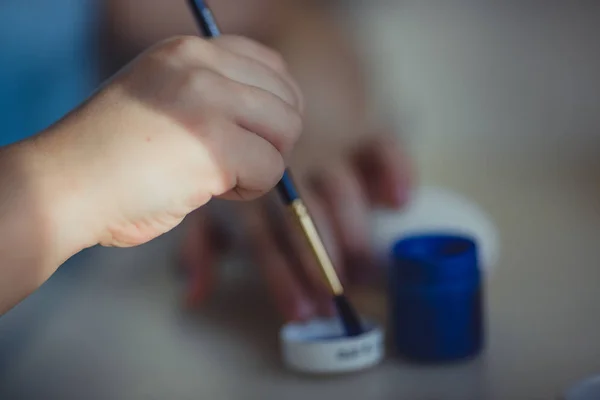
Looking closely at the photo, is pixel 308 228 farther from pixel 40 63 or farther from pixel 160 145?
pixel 40 63

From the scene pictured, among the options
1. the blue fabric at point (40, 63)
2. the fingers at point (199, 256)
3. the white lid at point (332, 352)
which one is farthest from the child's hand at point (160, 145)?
the blue fabric at point (40, 63)

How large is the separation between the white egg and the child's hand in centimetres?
22

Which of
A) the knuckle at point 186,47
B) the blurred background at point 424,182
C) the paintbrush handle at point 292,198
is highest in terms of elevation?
the knuckle at point 186,47

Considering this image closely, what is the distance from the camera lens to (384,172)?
73cm

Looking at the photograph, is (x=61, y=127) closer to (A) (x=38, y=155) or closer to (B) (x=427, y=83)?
(A) (x=38, y=155)

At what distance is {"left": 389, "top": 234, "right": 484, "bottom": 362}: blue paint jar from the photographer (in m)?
0.54

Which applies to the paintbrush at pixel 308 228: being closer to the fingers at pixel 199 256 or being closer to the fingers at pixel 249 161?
the fingers at pixel 249 161

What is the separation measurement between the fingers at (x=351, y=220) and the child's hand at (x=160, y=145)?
0.64 feet

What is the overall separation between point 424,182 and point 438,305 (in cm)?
42

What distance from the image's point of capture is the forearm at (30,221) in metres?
0.43

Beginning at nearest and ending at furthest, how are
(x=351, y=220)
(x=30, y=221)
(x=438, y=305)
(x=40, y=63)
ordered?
1. (x=30, y=221)
2. (x=438, y=305)
3. (x=351, y=220)
4. (x=40, y=63)

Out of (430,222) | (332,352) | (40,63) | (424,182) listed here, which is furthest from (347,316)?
(40,63)

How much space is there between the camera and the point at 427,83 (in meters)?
1.22

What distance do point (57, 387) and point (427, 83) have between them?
0.81 metres
